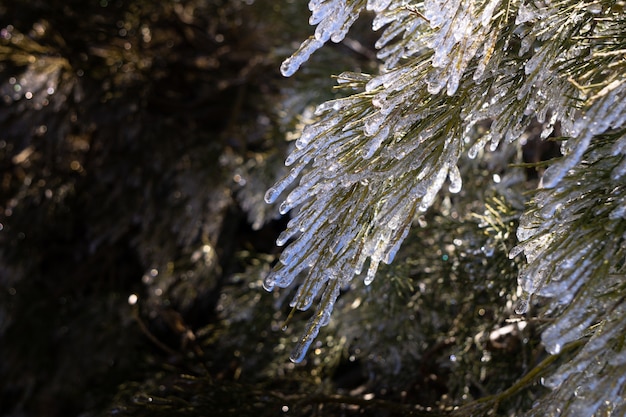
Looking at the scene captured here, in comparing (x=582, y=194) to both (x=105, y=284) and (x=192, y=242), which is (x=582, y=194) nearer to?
(x=192, y=242)

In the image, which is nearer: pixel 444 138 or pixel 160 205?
pixel 444 138

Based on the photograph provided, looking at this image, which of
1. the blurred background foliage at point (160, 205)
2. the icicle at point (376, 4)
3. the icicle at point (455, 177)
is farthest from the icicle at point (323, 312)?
the blurred background foliage at point (160, 205)

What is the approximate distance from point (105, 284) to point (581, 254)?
2.58 metres

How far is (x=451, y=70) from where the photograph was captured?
0.85m

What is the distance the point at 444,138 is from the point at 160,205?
197cm

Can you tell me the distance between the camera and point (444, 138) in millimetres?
926

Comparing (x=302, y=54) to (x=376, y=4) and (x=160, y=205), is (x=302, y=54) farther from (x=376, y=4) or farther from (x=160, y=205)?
(x=160, y=205)

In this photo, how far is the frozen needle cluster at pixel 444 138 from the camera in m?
0.85

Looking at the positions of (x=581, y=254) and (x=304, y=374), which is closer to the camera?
(x=581, y=254)

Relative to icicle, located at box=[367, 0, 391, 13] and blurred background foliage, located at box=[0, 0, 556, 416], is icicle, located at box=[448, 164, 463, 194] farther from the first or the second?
blurred background foliage, located at box=[0, 0, 556, 416]

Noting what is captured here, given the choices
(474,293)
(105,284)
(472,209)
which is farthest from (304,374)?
Answer: (105,284)

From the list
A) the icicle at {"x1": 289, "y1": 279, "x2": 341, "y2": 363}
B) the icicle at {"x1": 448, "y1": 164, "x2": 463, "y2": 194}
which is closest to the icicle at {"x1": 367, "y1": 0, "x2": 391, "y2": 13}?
the icicle at {"x1": 448, "y1": 164, "x2": 463, "y2": 194}

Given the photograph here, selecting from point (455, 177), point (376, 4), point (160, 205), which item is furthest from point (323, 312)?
point (160, 205)

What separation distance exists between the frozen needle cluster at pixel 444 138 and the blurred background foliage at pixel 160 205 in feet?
2.64
